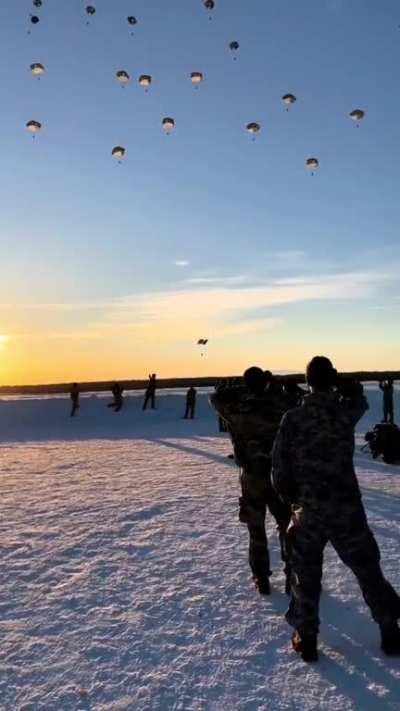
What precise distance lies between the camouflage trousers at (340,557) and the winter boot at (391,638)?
0.08m

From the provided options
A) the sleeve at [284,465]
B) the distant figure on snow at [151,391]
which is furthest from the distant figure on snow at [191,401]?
the sleeve at [284,465]

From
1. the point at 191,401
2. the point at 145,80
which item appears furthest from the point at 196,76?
the point at 191,401

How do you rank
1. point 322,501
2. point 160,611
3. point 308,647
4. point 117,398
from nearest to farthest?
1. point 322,501
2. point 308,647
3. point 160,611
4. point 117,398

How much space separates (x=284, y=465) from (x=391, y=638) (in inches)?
60.9

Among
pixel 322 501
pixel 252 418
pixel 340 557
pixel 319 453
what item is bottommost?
pixel 340 557

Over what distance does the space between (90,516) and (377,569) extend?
5721 millimetres

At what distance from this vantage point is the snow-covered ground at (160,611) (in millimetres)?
4102

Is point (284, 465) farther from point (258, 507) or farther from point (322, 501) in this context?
point (258, 507)

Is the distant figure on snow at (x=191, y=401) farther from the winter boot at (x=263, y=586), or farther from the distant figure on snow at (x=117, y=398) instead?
the winter boot at (x=263, y=586)

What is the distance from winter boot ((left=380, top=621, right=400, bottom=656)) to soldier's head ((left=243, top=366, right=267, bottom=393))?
2.25m

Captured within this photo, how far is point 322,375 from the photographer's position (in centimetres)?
450

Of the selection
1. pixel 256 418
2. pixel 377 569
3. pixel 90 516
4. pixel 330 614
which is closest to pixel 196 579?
pixel 330 614

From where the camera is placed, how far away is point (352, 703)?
3.91 metres

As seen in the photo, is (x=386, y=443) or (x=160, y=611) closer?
(x=160, y=611)
